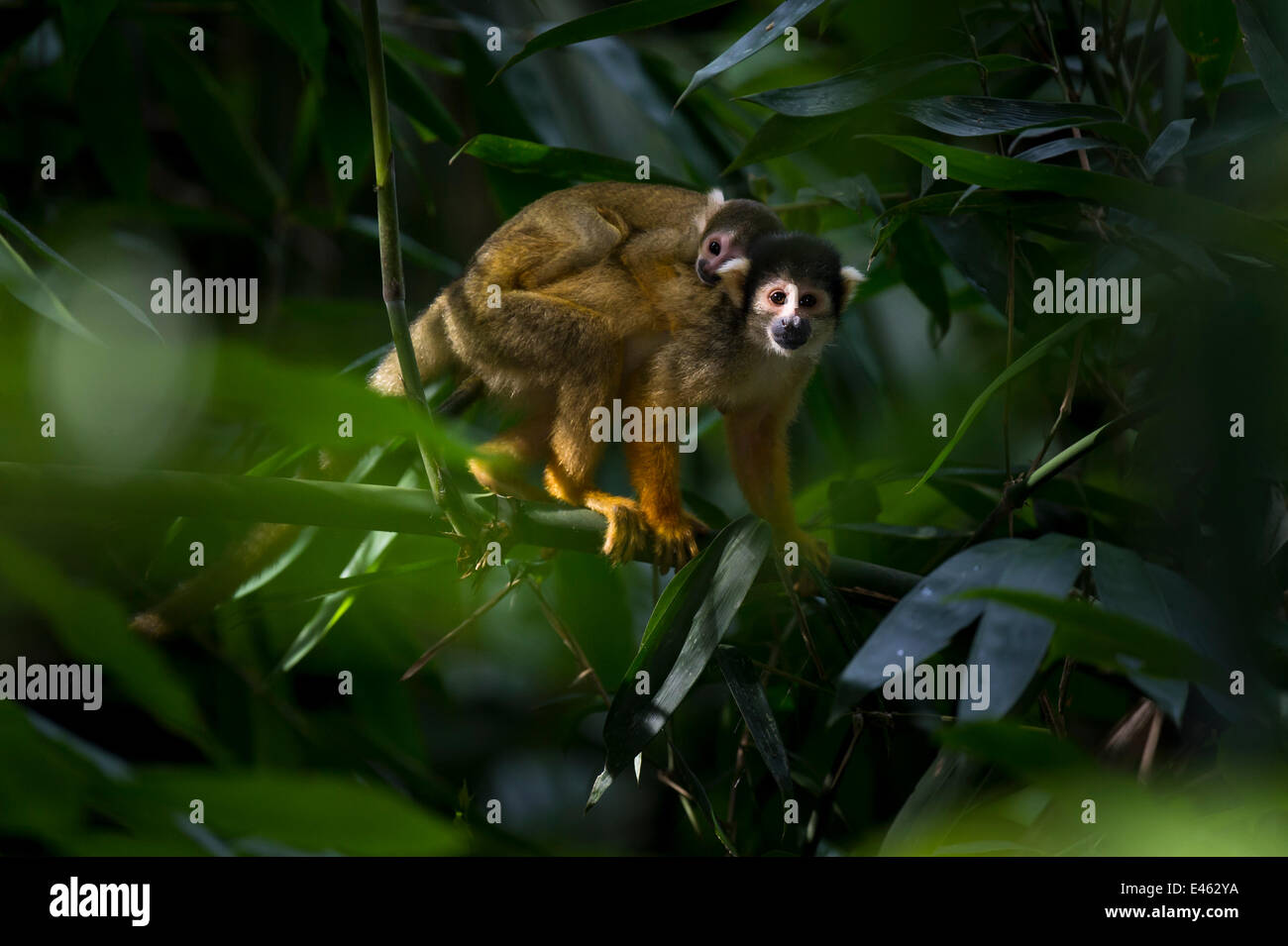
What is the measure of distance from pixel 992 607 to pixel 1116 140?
118cm

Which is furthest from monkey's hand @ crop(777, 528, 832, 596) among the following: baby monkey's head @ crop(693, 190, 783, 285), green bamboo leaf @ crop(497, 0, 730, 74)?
green bamboo leaf @ crop(497, 0, 730, 74)

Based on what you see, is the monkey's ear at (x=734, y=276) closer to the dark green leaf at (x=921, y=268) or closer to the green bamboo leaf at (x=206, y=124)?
the dark green leaf at (x=921, y=268)

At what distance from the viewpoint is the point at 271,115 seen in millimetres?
5273

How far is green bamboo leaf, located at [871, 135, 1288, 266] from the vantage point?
69.0 inches

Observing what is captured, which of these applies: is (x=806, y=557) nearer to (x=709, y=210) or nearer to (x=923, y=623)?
(x=923, y=623)

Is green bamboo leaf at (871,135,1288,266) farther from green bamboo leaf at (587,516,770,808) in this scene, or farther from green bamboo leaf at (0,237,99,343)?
green bamboo leaf at (0,237,99,343)

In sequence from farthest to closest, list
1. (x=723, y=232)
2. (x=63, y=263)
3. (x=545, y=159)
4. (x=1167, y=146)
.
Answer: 1. (x=723, y=232)
2. (x=545, y=159)
3. (x=1167, y=146)
4. (x=63, y=263)

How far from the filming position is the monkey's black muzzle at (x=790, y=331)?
2.95 metres

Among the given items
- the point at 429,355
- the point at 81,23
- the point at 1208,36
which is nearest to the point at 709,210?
the point at 429,355

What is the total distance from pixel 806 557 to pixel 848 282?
985 millimetres

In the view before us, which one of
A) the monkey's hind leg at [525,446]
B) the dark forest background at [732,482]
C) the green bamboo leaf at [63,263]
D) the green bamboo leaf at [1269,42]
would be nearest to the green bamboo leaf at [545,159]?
the dark forest background at [732,482]

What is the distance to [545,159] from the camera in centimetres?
248

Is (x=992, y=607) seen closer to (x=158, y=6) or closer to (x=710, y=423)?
(x=710, y=423)
